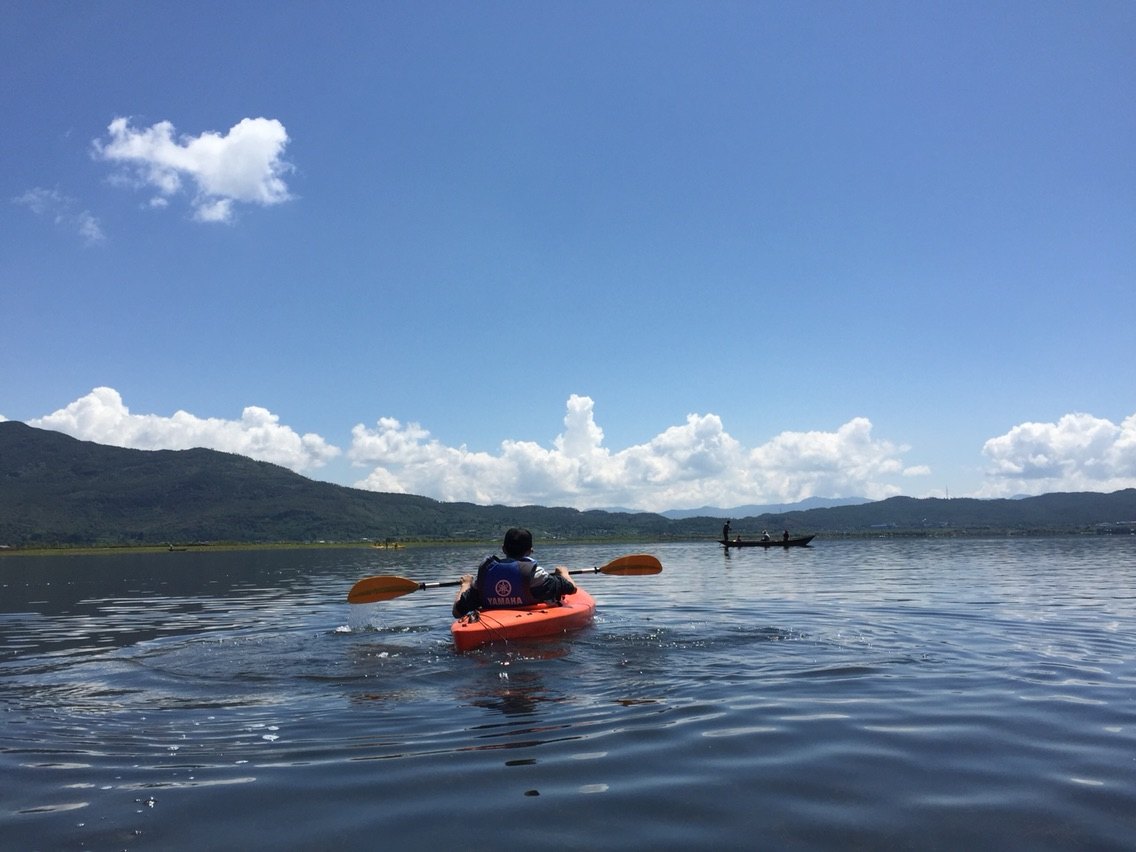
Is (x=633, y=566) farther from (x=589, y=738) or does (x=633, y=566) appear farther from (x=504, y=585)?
(x=589, y=738)

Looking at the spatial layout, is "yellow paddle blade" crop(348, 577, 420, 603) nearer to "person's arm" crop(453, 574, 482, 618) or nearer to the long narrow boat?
"person's arm" crop(453, 574, 482, 618)

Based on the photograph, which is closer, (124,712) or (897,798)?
(897,798)

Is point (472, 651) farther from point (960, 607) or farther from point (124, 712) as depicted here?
point (960, 607)

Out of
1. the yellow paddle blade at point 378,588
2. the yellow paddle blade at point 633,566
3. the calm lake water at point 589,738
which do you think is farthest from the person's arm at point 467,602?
the yellow paddle blade at point 633,566

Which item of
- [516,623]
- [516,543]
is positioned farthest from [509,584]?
[516,623]

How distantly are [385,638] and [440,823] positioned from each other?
9.83 m

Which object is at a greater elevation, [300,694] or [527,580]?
[527,580]

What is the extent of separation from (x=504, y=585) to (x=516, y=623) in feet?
3.24

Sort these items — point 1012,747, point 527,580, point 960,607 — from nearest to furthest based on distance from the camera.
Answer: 1. point 1012,747
2. point 527,580
3. point 960,607

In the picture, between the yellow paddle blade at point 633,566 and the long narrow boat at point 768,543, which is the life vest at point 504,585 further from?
the long narrow boat at point 768,543

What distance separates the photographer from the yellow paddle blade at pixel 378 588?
16.2 m

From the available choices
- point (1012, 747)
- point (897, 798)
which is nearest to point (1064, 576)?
point (1012, 747)

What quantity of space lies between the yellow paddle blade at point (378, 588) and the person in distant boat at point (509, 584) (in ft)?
9.56

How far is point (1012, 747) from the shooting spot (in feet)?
21.0
